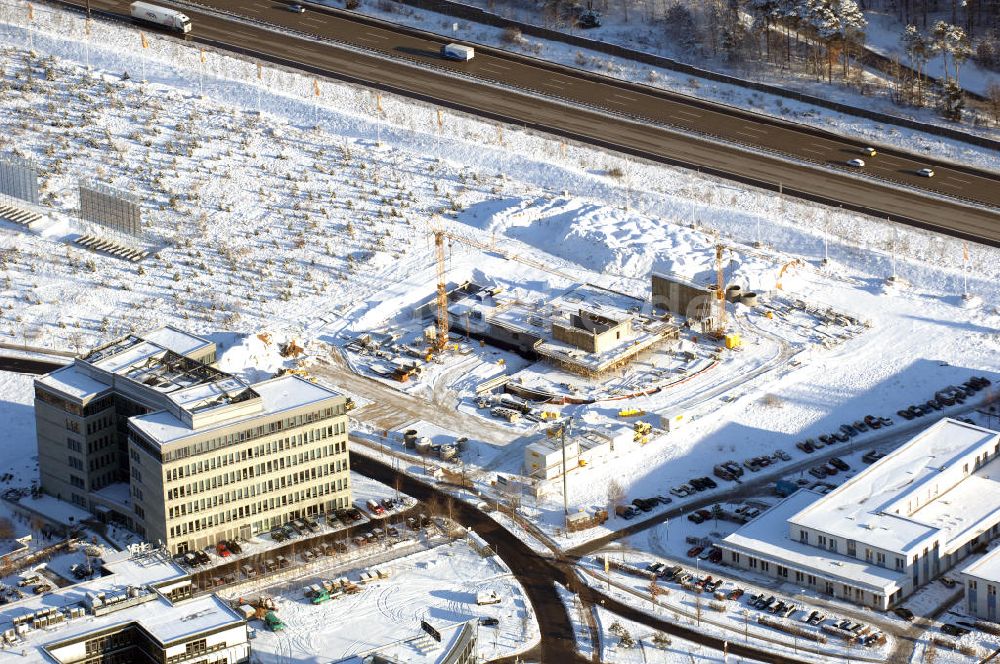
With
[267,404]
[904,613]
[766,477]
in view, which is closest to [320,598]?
[267,404]

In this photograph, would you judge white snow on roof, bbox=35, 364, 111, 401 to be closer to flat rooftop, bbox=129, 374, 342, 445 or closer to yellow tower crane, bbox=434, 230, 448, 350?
flat rooftop, bbox=129, 374, 342, 445

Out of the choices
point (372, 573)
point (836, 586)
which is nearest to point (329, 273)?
point (372, 573)

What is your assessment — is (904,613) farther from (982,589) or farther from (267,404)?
(267,404)

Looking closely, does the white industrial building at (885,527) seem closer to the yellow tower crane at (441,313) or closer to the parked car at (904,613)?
the parked car at (904,613)

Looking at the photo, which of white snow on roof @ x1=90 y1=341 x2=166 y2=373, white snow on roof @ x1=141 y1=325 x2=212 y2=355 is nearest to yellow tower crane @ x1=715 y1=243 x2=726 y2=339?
white snow on roof @ x1=141 y1=325 x2=212 y2=355

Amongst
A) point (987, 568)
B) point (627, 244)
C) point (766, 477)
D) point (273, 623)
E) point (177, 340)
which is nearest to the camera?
point (273, 623)

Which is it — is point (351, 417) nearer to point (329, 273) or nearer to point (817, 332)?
point (329, 273)
